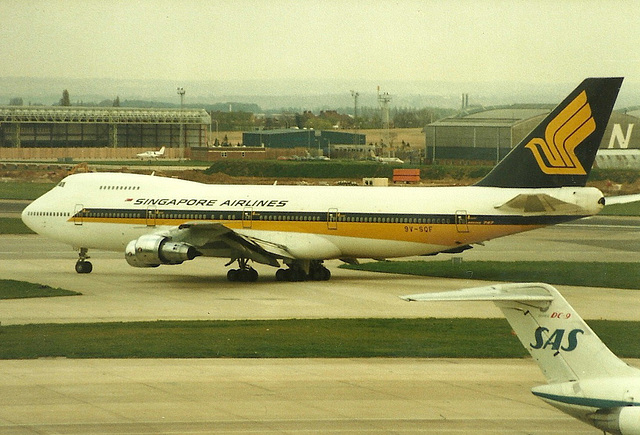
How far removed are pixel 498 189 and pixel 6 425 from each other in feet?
89.0

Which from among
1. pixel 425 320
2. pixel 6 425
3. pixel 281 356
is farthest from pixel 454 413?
pixel 425 320

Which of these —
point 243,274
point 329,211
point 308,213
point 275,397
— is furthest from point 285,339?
point 243,274

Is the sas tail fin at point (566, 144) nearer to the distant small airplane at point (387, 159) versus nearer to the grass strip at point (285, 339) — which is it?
the grass strip at point (285, 339)

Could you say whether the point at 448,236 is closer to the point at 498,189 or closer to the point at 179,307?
the point at 498,189

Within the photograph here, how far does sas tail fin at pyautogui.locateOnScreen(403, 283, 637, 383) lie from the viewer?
58.1 ft

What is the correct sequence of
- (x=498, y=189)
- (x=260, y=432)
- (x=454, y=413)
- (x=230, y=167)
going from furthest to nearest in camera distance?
(x=230, y=167)
(x=498, y=189)
(x=454, y=413)
(x=260, y=432)

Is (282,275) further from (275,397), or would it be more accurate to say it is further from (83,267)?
(275,397)

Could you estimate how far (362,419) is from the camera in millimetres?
21344

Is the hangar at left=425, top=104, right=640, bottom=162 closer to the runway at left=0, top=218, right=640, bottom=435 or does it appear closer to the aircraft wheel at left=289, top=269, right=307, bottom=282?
the aircraft wheel at left=289, top=269, right=307, bottom=282

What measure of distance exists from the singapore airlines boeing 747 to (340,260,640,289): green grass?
11.7ft

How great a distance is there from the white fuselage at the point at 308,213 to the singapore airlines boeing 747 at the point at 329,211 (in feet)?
0.16

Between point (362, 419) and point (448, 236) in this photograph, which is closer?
point (362, 419)

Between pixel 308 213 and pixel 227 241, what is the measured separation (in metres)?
4.04

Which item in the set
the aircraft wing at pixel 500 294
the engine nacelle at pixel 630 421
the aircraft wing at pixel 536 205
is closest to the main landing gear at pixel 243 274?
the aircraft wing at pixel 536 205
